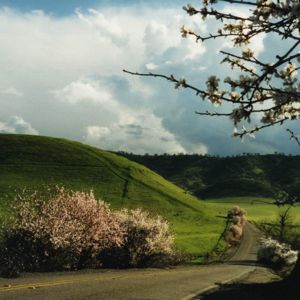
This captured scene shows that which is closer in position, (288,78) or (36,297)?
(288,78)

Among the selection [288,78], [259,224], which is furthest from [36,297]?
[259,224]

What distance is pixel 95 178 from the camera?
11862 cm

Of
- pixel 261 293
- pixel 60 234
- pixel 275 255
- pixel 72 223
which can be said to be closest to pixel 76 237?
pixel 72 223

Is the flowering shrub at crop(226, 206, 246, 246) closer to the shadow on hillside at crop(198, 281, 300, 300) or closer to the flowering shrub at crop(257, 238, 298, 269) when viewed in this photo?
the flowering shrub at crop(257, 238, 298, 269)

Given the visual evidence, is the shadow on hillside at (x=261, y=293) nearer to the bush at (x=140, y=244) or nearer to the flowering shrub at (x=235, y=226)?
the bush at (x=140, y=244)

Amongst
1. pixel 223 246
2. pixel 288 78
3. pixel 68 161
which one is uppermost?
pixel 68 161

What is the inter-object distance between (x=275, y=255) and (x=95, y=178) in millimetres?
63074

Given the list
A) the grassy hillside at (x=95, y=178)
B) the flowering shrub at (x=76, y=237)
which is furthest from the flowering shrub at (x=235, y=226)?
the flowering shrub at (x=76, y=237)

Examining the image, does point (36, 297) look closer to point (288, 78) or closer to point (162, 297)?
point (162, 297)

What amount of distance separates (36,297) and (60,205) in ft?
65.4

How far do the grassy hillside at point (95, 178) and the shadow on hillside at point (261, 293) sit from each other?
227 ft

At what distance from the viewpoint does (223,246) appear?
274ft

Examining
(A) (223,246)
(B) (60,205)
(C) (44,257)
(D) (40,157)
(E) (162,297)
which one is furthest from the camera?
(D) (40,157)

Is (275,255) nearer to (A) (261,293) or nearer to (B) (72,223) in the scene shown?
(B) (72,223)
